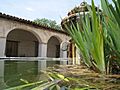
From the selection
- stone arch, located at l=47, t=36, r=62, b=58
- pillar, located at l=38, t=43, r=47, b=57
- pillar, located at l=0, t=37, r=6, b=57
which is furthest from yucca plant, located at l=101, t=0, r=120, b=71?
stone arch, located at l=47, t=36, r=62, b=58

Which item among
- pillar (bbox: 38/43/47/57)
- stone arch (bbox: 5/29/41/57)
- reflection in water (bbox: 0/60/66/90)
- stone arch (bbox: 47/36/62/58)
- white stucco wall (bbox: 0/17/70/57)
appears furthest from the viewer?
stone arch (bbox: 47/36/62/58)

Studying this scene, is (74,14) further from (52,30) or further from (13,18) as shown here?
(52,30)

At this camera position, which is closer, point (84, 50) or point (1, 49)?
point (84, 50)

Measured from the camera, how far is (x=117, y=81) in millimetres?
1204

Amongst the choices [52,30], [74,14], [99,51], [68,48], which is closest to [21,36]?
[52,30]

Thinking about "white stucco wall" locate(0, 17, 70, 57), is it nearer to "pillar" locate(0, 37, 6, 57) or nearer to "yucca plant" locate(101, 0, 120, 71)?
"pillar" locate(0, 37, 6, 57)

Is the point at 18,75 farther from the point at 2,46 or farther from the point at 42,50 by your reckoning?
the point at 42,50

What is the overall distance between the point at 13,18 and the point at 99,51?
472 inches

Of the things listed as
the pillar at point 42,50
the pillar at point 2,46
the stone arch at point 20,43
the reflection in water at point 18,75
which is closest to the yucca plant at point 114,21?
the reflection in water at point 18,75

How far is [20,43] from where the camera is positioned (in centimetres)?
1747

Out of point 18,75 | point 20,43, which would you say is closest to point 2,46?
point 20,43

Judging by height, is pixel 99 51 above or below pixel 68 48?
below

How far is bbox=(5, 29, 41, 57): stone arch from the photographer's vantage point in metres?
16.5

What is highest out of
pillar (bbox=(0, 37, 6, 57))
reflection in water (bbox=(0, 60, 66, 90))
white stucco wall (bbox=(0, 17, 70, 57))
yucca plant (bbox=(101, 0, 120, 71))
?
white stucco wall (bbox=(0, 17, 70, 57))
